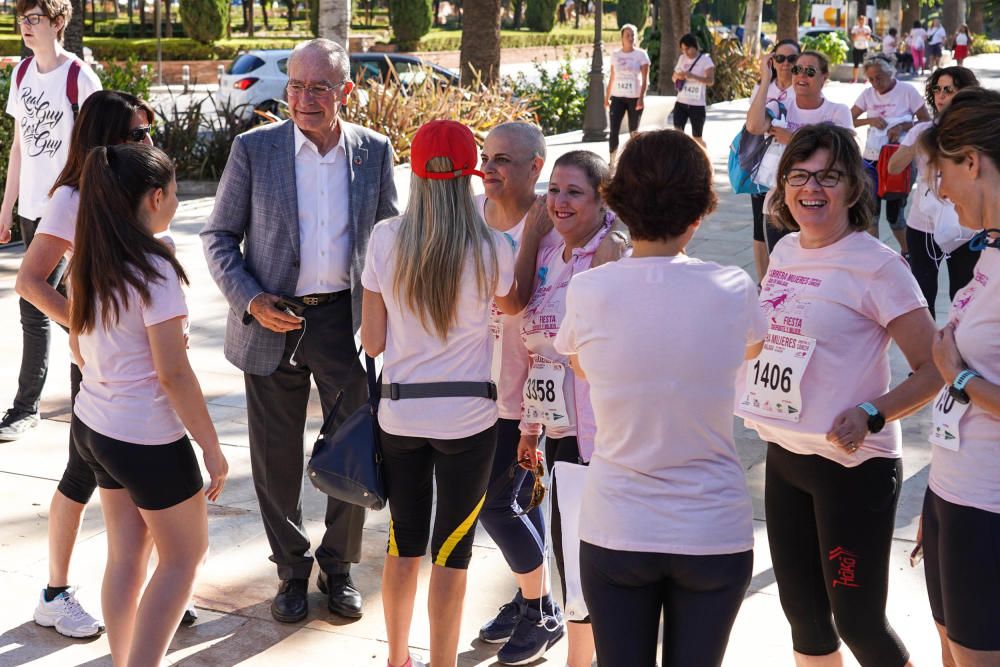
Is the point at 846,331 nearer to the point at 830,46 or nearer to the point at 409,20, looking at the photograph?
the point at 830,46

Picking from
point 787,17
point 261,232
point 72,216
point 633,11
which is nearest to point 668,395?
point 261,232

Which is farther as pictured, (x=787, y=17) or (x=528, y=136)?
(x=787, y=17)

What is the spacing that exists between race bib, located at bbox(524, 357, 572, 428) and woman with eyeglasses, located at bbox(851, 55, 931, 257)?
6432mm

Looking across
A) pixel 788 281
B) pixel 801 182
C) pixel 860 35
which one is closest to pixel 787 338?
pixel 788 281

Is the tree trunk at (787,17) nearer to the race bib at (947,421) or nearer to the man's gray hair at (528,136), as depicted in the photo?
the man's gray hair at (528,136)

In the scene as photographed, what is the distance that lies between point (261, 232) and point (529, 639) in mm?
1732

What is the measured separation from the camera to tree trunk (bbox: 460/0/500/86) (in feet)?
60.4

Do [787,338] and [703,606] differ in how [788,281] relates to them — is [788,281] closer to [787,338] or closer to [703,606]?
[787,338]

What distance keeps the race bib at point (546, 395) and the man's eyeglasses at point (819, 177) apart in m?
0.95

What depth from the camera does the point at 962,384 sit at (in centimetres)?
270

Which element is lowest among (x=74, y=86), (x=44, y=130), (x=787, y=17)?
(x=44, y=130)

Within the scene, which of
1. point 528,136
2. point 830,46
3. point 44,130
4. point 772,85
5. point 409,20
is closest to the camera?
point 528,136

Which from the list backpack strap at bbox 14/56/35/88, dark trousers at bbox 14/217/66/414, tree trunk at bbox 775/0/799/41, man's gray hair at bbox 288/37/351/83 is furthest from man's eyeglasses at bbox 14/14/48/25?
tree trunk at bbox 775/0/799/41

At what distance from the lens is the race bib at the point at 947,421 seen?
276 cm
